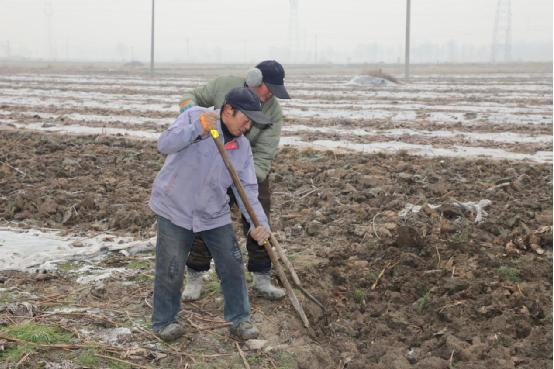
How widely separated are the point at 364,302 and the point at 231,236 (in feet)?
4.99

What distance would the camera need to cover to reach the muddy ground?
409 cm

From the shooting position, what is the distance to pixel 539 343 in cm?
432

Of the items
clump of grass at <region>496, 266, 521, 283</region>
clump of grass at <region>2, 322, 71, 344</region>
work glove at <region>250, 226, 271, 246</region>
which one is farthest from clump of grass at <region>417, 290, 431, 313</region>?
clump of grass at <region>2, 322, 71, 344</region>

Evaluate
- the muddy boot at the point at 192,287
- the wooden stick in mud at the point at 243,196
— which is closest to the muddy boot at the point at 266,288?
the wooden stick in mud at the point at 243,196

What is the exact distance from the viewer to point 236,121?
3.71m

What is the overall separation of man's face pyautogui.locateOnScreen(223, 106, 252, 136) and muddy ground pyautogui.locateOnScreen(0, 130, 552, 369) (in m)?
1.37

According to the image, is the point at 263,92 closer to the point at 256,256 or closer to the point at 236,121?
the point at 236,121

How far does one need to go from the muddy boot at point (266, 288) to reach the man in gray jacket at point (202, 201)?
0.63 meters

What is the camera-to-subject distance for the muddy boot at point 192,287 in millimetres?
4668

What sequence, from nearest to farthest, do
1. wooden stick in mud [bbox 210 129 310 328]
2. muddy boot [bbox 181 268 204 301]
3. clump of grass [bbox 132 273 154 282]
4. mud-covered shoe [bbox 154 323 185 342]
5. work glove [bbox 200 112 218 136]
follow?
1. work glove [bbox 200 112 218 136]
2. wooden stick in mud [bbox 210 129 310 328]
3. mud-covered shoe [bbox 154 323 185 342]
4. muddy boot [bbox 181 268 204 301]
5. clump of grass [bbox 132 273 154 282]

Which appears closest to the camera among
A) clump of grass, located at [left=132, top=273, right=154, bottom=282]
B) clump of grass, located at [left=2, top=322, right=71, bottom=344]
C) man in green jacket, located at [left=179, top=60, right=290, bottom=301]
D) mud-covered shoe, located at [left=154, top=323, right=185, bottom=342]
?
clump of grass, located at [left=2, top=322, right=71, bottom=344]

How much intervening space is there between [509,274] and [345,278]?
1.33 meters

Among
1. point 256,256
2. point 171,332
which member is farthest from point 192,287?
point 171,332

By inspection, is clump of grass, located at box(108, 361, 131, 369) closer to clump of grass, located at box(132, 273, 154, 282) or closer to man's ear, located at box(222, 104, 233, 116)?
clump of grass, located at box(132, 273, 154, 282)
